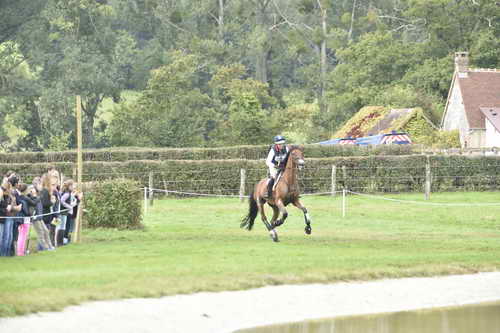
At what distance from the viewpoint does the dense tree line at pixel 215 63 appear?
8031 cm

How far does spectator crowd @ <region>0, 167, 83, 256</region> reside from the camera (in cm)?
2273

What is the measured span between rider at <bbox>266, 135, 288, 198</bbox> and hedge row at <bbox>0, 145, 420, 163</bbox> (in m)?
25.4

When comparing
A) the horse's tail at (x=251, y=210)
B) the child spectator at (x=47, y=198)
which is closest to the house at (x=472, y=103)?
the horse's tail at (x=251, y=210)

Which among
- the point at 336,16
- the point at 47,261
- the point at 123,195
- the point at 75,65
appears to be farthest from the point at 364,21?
the point at 47,261

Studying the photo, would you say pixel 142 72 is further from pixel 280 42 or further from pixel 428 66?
pixel 428 66

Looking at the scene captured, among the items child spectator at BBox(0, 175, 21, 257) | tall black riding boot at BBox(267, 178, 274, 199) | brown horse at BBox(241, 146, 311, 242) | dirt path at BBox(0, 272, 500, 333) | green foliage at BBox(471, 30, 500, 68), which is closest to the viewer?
dirt path at BBox(0, 272, 500, 333)

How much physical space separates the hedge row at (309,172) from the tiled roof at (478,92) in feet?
70.8

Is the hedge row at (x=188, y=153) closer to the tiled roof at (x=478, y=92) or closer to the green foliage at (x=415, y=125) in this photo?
the tiled roof at (x=478, y=92)

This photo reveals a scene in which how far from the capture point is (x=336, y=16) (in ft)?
338

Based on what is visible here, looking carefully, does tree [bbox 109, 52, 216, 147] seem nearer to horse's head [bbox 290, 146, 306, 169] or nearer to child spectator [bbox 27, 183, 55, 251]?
horse's head [bbox 290, 146, 306, 169]

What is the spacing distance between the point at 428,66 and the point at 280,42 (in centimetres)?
1787

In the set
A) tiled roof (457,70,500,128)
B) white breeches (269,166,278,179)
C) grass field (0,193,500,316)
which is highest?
tiled roof (457,70,500,128)

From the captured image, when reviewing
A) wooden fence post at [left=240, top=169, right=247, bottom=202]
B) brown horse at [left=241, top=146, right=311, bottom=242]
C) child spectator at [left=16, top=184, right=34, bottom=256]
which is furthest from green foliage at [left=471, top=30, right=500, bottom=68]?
child spectator at [left=16, top=184, right=34, bottom=256]

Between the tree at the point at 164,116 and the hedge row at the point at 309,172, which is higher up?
the tree at the point at 164,116
